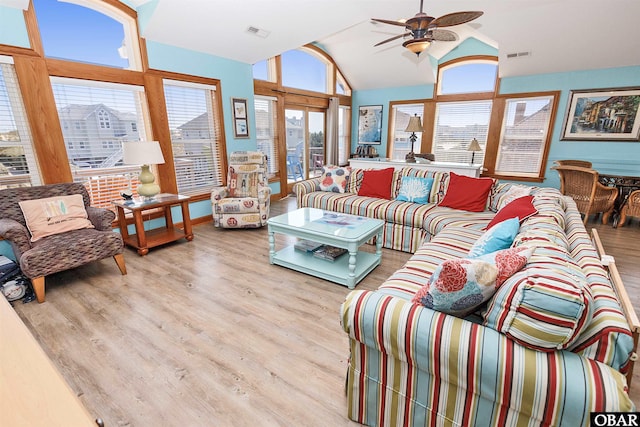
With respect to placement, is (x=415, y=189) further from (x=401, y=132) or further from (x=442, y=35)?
(x=401, y=132)

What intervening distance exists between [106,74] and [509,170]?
6.75 m

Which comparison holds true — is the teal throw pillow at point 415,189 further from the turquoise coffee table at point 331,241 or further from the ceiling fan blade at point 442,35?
the ceiling fan blade at point 442,35

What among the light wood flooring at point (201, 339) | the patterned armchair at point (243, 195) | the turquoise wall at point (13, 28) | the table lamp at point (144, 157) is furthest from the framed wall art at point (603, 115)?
the turquoise wall at point (13, 28)

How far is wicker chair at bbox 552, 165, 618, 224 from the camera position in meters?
4.18

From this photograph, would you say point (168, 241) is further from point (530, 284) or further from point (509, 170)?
point (509, 170)

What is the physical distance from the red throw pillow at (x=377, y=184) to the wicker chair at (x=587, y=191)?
2.60m

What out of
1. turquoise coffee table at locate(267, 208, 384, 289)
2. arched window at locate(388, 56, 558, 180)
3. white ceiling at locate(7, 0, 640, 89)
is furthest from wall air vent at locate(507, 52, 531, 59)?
turquoise coffee table at locate(267, 208, 384, 289)

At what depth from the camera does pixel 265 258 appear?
3268mm

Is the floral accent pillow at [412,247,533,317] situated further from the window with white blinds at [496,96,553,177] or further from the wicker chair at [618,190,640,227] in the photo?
the window with white blinds at [496,96,553,177]

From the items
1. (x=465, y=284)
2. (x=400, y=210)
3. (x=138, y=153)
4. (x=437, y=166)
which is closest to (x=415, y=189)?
(x=400, y=210)

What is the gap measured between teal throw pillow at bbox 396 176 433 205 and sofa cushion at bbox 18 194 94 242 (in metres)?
3.36

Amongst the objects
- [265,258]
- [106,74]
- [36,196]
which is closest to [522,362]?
[265,258]

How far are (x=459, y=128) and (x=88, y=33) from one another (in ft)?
20.7

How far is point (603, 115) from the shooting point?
16.5 ft
